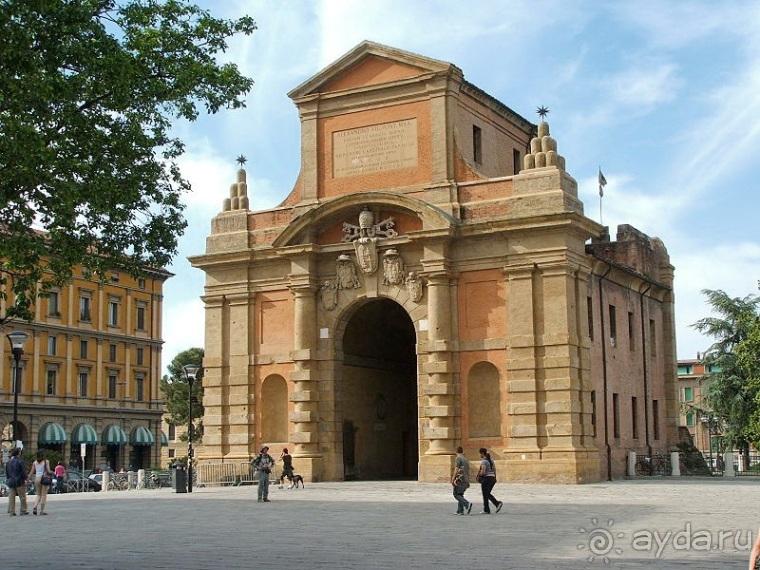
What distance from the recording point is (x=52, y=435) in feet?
255

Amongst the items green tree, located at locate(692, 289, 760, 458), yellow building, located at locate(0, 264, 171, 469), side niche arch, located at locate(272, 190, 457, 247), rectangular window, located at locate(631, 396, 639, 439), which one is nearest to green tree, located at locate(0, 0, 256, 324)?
side niche arch, located at locate(272, 190, 457, 247)

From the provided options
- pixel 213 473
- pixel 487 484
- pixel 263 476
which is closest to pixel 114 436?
pixel 213 473

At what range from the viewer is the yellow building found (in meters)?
77.3

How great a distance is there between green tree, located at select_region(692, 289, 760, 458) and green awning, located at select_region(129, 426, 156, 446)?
44.5 m

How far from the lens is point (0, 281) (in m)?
16.6

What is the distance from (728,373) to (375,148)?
3034 cm

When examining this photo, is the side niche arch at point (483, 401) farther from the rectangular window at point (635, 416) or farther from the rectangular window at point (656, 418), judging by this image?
the rectangular window at point (656, 418)

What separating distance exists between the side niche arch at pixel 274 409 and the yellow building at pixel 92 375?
38044 millimetres

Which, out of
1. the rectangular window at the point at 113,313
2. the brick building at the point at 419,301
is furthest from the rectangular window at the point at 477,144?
the rectangular window at the point at 113,313

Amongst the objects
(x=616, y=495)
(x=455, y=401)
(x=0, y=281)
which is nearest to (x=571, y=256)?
(x=455, y=401)

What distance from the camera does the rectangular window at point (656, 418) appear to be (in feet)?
153

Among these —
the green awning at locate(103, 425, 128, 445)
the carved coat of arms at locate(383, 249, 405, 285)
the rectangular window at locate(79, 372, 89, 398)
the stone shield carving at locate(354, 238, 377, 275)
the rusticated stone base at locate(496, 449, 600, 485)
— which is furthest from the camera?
the green awning at locate(103, 425, 128, 445)

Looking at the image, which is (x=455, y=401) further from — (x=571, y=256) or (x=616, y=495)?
(x=616, y=495)

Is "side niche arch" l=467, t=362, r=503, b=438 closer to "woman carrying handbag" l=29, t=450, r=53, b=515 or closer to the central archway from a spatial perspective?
the central archway
